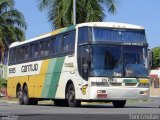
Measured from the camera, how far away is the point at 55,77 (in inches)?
1056

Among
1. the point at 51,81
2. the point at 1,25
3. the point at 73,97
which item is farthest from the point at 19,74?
the point at 1,25

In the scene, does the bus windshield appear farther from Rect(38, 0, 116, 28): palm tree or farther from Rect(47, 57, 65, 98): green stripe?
Rect(38, 0, 116, 28): palm tree

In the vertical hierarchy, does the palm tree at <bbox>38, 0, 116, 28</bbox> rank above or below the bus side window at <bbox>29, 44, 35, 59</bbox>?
above

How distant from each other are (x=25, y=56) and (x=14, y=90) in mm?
2927

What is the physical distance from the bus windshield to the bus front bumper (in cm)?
60

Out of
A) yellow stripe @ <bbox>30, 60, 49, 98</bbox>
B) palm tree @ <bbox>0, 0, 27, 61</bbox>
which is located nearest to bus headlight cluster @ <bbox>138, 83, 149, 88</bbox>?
yellow stripe @ <bbox>30, 60, 49, 98</bbox>

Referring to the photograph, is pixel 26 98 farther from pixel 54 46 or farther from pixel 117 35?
pixel 117 35

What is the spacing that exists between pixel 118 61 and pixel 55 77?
428 centimetres

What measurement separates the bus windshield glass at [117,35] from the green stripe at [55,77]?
251cm

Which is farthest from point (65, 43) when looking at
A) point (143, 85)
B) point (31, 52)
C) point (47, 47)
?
point (31, 52)

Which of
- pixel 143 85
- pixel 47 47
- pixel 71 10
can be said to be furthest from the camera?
pixel 71 10

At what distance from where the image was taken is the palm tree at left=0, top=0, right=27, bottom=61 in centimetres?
5328

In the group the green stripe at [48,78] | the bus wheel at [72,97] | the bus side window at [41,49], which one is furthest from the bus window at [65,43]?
the bus side window at [41,49]

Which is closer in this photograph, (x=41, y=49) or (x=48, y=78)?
(x=48, y=78)
